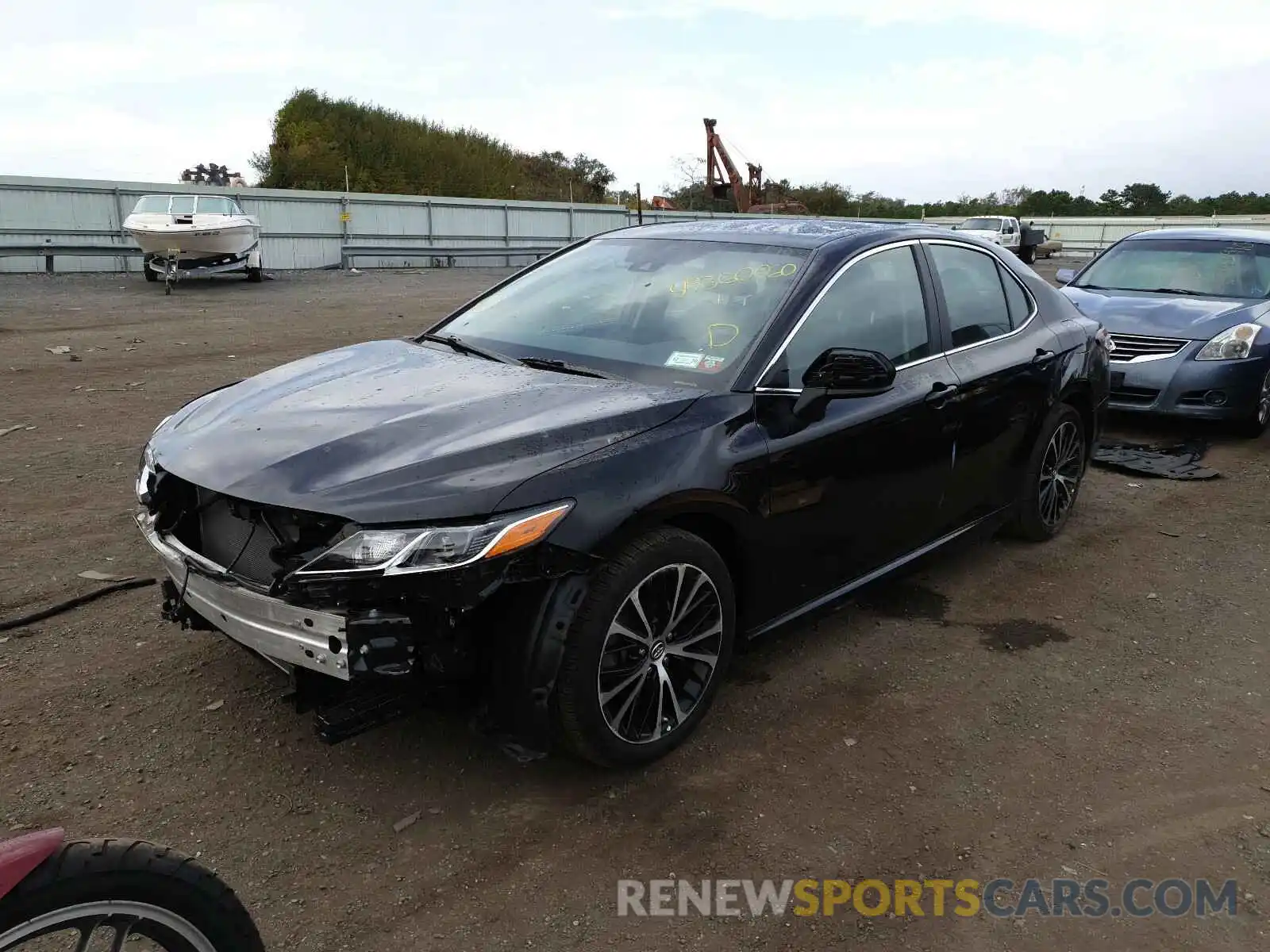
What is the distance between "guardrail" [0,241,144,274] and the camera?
19594 millimetres

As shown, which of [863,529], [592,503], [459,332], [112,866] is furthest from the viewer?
[459,332]

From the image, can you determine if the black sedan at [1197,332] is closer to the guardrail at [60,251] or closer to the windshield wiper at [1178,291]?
the windshield wiper at [1178,291]

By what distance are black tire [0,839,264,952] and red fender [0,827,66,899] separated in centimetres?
1

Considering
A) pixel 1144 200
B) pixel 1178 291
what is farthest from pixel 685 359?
pixel 1144 200

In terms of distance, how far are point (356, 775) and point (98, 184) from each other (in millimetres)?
23105

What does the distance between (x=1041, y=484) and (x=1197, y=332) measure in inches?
140

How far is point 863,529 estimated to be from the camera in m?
3.85

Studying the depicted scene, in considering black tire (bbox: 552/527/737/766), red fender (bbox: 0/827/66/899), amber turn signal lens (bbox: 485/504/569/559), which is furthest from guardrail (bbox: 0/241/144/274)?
red fender (bbox: 0/827/66/899)

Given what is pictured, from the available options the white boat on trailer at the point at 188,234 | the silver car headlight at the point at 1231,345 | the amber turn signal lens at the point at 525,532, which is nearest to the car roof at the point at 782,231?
the amber turn signal lens at the point at 525,532

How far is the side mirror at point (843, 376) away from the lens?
342 cm

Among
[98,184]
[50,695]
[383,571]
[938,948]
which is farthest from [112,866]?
[98,184]

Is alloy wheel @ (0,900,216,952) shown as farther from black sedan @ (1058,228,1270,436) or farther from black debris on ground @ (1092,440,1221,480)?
black sedan @ (1058,228,1270,436)

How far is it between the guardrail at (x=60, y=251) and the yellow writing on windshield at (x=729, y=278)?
63.5 feet

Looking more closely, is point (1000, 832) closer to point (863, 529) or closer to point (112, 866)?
point (863, 529)
